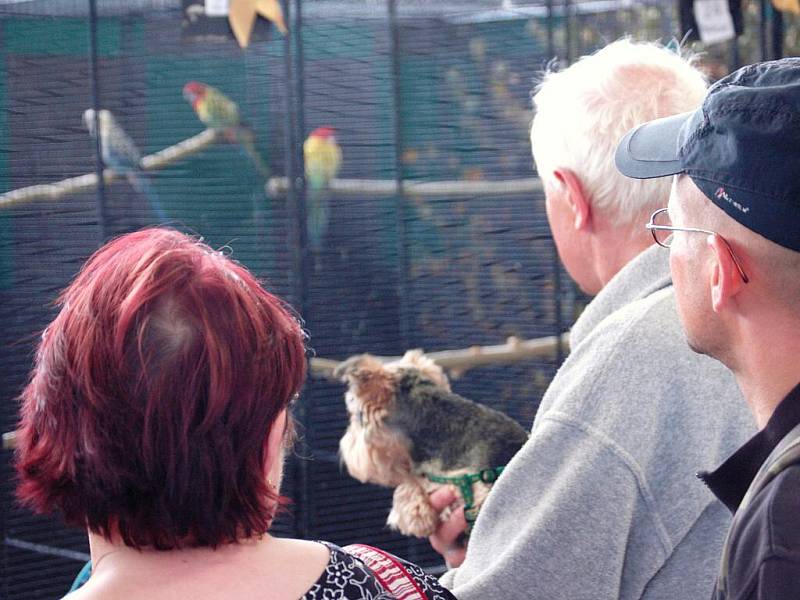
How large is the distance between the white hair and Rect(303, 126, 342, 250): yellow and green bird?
1.35m

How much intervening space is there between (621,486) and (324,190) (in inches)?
76.7

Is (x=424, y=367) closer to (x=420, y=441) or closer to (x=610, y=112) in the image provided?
(x=420, y=441)

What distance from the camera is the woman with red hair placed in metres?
1.07

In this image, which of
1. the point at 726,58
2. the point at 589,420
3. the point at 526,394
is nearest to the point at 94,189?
the point at 526,394

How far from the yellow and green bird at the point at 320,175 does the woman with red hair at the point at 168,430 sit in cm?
193

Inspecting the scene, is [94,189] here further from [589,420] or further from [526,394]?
[589,420]

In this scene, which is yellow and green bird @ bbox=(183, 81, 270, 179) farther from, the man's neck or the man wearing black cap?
the man wearing black cap

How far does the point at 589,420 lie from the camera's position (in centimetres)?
146

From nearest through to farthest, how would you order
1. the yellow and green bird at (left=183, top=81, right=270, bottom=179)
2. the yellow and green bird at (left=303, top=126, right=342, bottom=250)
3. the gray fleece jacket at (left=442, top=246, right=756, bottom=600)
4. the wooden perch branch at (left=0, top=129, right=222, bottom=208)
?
the gray fleece jacket at (left=442, top=246, right=756, bottom=600), the wooden perch branch at (left=0, top=129, right=222, bottom=208), the yellow and green bird at (left=183, top=81, right=270, bottom=179), the yellow and green bird at (left=303, top=126, right=342, bottom=250)

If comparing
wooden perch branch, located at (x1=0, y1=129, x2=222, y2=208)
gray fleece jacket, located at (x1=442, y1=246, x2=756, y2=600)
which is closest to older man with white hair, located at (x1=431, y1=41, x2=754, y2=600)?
gray fleece jacket, located at (x1=442, y1=246, x2=756, y2=600)

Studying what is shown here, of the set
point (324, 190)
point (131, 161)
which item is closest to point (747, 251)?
point (324, 190)

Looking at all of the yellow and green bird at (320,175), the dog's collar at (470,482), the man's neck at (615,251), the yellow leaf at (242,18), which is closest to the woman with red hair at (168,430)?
the dog's collar at (470,482)

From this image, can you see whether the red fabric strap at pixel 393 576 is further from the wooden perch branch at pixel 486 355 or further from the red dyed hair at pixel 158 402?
the wooden perch branch at pixel 486 355

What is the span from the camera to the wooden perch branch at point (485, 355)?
308 cm
